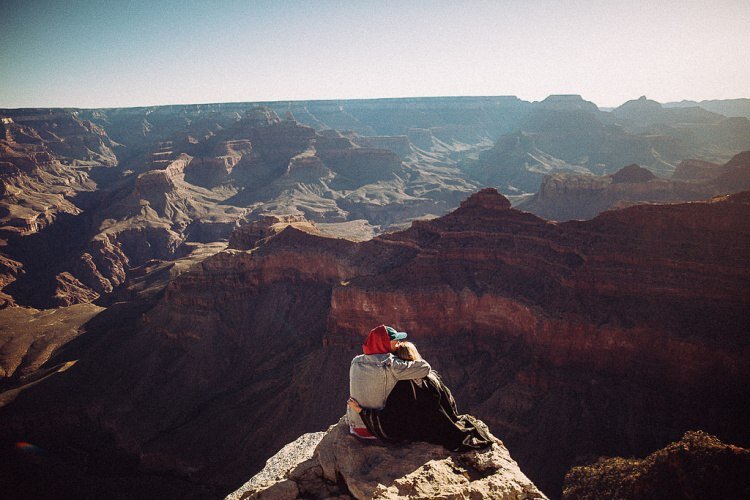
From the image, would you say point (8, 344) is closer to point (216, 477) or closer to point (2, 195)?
point (216, 477)

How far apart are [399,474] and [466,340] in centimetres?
3539

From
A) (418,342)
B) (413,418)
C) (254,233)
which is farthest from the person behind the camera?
(254,233)

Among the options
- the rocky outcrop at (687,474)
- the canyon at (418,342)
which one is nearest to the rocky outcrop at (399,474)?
the rocky outcrop at (687,474)

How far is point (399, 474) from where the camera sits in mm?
9844

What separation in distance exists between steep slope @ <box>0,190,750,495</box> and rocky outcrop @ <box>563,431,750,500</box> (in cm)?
812

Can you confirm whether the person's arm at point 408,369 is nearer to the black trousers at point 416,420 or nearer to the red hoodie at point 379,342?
the black trousers at point 416,420

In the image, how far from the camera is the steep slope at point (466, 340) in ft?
110

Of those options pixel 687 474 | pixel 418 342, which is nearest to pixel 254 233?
pixel 418 342

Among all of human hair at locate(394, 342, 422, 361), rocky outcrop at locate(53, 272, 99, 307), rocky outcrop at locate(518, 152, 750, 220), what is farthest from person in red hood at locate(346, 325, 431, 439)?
rocky outcrop at locate(53, 272, 99, 307)

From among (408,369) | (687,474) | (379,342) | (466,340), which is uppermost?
(379,342)

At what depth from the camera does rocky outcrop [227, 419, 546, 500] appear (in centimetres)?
941

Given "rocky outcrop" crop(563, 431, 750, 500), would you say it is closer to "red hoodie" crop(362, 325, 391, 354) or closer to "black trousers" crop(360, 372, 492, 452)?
"black trousers" crop(360, 372, 492, 452)

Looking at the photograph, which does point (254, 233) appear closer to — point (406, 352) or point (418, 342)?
point (418, 342)

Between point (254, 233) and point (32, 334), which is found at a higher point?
point (254, 233)
